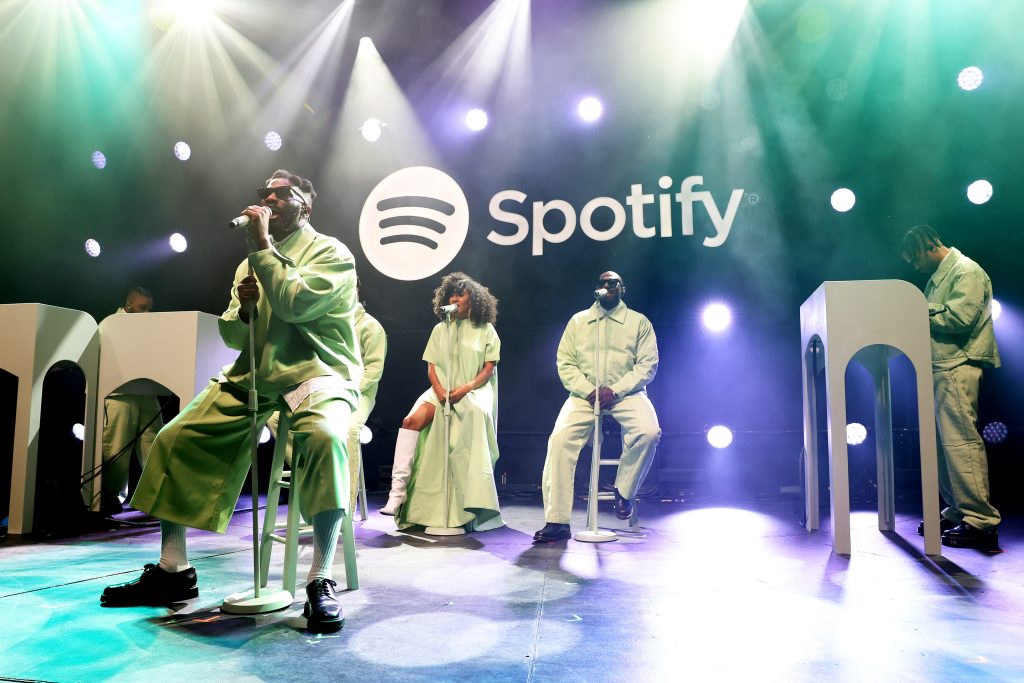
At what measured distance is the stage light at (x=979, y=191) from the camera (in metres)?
5.42

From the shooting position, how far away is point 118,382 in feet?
15.0

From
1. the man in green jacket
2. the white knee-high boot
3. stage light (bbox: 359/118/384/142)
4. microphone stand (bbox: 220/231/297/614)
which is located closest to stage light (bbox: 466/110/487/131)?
stage light (bbox: 359/118/384/142)

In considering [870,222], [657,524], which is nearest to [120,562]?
[657,524]

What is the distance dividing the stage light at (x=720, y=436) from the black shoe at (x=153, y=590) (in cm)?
437

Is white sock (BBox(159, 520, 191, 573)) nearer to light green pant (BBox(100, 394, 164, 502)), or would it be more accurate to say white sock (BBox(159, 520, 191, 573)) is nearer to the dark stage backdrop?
light green pant (BBox(100, 394, 164, 502))

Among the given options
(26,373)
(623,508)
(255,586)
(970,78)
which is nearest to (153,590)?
(255,586)

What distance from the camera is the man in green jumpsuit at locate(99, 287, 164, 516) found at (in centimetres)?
480

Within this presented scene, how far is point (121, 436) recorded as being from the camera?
4.89 m

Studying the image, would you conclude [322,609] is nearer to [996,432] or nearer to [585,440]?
[585,440]

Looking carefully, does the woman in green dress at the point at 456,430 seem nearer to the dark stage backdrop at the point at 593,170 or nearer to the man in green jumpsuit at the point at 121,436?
the dark stage backdrop at the point at 593,170

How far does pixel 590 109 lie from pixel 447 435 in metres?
3.18

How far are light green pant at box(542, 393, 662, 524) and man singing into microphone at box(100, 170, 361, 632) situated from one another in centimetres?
183

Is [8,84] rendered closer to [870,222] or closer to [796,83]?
[796,83]

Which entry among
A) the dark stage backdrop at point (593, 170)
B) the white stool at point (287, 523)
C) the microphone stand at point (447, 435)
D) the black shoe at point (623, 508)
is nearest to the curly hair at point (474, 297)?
the microphone stand at point (447, 435)
